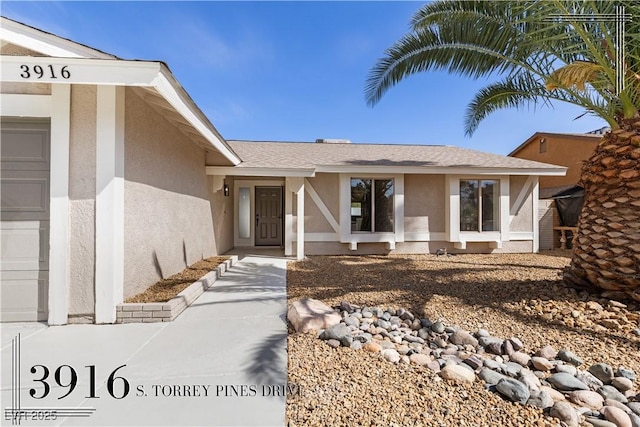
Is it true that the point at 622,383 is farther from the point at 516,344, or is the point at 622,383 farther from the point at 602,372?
the point at 516,344

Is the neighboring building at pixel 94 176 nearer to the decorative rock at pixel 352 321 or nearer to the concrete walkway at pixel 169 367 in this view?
the concrete walkway at pixel 169 367

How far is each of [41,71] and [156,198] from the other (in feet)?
7.41

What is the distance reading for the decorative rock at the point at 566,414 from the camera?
6.68 feet

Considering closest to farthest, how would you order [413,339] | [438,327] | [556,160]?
[413,339] < [438,327] < [556,160]

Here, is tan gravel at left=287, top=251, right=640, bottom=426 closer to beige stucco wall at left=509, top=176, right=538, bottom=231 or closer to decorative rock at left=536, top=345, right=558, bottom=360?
decorative rock at left=536, top=345, right=558, bottom=360

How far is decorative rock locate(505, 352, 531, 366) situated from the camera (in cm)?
290

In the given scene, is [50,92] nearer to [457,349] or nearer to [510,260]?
[457,349]

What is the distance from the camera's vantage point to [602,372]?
8.79ft

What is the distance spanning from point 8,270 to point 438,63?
8.09m

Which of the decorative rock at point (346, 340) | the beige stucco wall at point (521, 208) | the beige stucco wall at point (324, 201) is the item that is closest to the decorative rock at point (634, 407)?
the decorative rock at point (346, 340)

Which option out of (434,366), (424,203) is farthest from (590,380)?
(424,203)

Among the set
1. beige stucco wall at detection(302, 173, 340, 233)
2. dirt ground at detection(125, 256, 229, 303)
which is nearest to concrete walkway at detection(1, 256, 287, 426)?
dirt ground at detection(125, 256, 229, 303)

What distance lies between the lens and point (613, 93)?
456 centimetres

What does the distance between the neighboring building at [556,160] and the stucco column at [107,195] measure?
12904 mm
